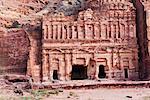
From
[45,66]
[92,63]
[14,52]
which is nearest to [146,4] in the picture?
[92,63]

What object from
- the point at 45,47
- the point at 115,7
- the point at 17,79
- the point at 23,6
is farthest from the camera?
the point at 23,6

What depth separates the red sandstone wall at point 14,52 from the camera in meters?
47.7

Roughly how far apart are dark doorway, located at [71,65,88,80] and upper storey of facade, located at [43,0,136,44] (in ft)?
12.5

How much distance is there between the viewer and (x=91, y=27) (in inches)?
1907

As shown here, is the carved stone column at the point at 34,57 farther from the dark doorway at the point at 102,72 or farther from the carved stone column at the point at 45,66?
the dark doorway at the point at 102,72

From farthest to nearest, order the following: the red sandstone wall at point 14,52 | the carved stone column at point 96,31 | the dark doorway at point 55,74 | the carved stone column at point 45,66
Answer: the carved stone column at point 96,31
the red sandstone wall at point 14,52
the dark doorway at point 55,74
the carved stone column at point 45,66

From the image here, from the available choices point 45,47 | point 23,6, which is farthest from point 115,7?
point 23,6

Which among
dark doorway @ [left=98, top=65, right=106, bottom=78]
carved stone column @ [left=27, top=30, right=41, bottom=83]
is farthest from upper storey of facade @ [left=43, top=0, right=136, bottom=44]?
dark doorway @ [left=98, top=65, right=106, bottom=78]

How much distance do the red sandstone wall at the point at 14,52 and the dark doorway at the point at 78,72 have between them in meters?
6.28

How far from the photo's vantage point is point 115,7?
165ft

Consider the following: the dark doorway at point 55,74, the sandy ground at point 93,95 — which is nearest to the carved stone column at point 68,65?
the dark doorway at point 55,74

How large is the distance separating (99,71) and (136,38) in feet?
19.8

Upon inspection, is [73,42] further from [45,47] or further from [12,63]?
[12,63]

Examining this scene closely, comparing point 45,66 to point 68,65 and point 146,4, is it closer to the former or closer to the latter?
point 68,65
